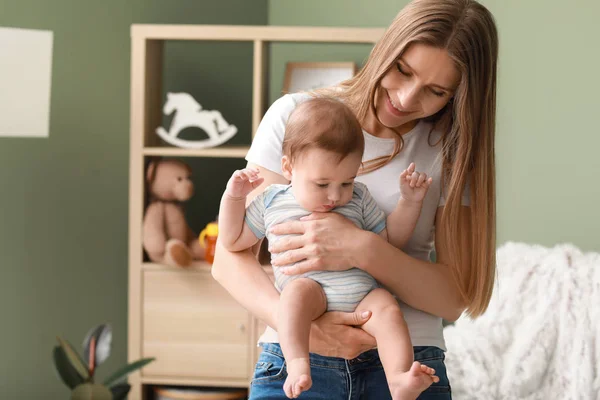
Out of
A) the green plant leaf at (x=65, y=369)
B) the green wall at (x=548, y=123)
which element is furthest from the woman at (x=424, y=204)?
the green plant leaf at (x=65, y=369)

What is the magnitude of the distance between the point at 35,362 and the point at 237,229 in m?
2.19

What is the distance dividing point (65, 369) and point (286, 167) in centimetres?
138

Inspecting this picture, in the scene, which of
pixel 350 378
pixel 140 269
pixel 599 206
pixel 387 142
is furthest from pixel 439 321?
pixel 140 269

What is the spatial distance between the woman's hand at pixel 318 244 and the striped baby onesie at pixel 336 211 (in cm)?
2

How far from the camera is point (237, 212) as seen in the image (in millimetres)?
1283

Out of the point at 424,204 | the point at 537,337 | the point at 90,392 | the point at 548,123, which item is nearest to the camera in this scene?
the point at 424,204

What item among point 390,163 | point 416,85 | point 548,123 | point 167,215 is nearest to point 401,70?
point 416,85

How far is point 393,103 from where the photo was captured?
127cm

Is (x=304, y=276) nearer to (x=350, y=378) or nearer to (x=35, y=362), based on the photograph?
(x=350, y=378)

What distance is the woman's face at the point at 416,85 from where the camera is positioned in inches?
48.3

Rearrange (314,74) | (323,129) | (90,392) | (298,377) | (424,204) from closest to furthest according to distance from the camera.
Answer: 1. (298,377)
2. (323,129)
3. (424,204)
4. (90,392)
5. (314,74)

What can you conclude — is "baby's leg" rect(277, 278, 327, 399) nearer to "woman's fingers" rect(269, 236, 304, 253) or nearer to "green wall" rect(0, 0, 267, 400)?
"woman's fingers" rect(269, 236, 304, 253)

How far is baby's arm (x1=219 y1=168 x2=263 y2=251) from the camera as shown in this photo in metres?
1.25

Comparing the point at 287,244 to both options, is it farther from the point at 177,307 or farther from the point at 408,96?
the point at 177,307
